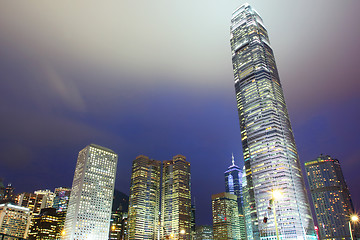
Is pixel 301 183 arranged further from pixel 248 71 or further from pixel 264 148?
pixel 248 71

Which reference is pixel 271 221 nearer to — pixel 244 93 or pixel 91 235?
pixel 244 93

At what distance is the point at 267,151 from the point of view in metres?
170

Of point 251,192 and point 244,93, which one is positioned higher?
point 244,93

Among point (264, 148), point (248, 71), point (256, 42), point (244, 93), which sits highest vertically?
point (256, 42)

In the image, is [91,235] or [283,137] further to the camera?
[91,235]

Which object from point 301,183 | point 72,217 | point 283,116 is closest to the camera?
point 301,183

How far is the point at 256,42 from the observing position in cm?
19525

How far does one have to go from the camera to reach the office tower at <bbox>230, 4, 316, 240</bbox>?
15800cm

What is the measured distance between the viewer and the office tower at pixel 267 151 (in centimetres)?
15800

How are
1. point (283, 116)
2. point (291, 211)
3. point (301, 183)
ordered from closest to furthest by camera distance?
point (291, 211), point (301, 183), point (283, 116)

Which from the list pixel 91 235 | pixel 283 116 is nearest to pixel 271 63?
pixel 283 116

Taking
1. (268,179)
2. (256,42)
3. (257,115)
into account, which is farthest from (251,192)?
(256,42)

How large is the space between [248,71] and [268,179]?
76.0 meters

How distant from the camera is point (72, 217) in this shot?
193 m
